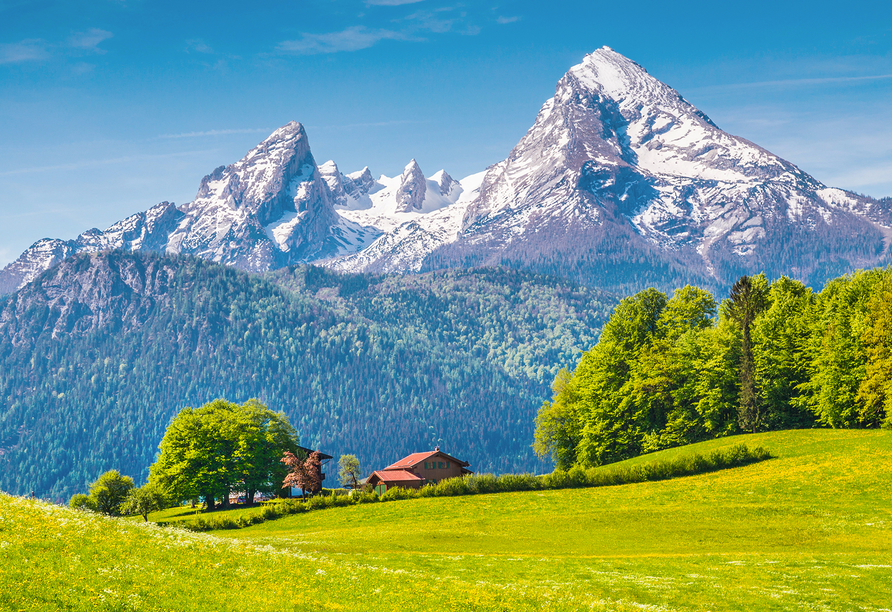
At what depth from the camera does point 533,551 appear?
150ft

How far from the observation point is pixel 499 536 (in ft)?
170

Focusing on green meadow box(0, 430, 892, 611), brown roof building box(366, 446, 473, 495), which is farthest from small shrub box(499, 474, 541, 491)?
brown roof building box(366, 446, 473, 495)

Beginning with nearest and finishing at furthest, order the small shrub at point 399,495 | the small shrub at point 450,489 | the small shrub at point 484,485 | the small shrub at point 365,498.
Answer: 1. the small shrub at point 450,489
2. the small shrub at point 399,495
3. the small shrub at point 365,498
4. the small shrub at point 484,485

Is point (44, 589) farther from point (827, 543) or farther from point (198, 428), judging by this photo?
point (198, 428)

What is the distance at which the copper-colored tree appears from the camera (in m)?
104

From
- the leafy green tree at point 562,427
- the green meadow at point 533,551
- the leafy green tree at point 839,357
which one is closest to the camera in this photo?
the green meadow at point 533,551

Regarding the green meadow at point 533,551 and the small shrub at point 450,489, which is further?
the small shrub at point 450,489

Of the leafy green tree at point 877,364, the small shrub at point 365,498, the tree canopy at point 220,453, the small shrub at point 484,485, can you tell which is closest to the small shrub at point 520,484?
the small shrub at point 484,485

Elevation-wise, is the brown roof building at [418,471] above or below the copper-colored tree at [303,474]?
below

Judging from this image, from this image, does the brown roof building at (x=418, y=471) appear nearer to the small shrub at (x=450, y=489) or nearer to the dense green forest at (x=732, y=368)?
the dense green forest at (x=732, y=368)

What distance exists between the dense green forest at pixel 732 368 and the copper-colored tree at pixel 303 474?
35.7 meters

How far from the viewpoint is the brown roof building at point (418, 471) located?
13262 centimetres

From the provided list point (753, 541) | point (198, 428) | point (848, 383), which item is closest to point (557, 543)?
point (753, 541)

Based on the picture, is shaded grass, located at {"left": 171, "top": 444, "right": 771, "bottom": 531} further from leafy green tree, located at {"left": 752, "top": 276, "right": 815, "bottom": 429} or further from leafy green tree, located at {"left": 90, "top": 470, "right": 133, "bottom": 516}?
leafy green tree, located at {"left": 90, "top": 470, "right": 133, "bottom": 516}
